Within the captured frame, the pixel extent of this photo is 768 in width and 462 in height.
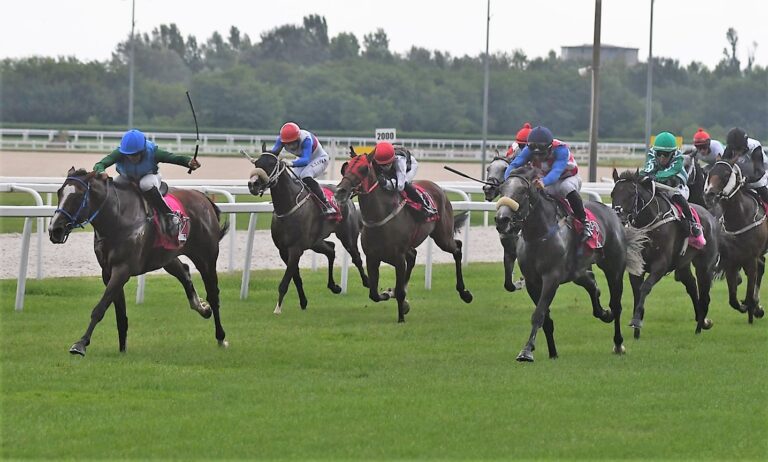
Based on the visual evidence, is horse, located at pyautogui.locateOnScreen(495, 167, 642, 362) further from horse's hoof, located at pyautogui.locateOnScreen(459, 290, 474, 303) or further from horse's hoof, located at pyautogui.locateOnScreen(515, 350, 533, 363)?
horse's hoof, located at pyautogui.locateOnScreen(459, 290, 474, 303)

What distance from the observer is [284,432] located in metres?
7.19

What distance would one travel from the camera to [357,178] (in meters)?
12.8

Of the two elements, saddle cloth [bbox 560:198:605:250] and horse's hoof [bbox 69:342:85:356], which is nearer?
horse's hoof [bbox 69:342:85:356]

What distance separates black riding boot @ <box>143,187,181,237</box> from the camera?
1049 centimetres

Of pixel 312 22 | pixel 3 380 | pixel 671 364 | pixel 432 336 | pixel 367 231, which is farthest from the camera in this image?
pixel 312 22

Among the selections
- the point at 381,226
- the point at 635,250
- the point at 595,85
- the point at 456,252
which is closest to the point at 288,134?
the point at 381,226

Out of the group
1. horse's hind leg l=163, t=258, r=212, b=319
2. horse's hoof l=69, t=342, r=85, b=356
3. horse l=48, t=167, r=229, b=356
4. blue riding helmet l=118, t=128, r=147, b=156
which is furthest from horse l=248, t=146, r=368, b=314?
horse's hoof l=69, t=342, r=85, b=356

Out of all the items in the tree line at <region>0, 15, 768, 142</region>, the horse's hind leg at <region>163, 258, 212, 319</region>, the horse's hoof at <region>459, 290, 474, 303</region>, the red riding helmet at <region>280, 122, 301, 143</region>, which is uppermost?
the tree line at <region>0, 15, 768, 142</region>

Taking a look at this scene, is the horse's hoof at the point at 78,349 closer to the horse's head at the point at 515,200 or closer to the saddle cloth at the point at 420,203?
the horse's head at the point at 515,200

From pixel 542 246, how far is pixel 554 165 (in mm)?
689

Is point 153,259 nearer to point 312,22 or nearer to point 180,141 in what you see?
point 180,141

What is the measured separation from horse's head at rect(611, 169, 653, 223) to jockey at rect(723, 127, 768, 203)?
199 cm

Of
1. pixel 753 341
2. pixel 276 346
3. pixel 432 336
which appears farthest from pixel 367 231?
pixel 753 341

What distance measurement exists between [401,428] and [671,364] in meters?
3.29
